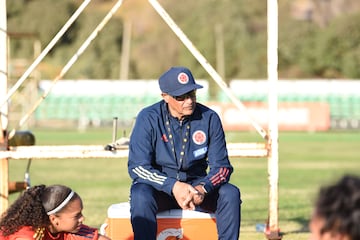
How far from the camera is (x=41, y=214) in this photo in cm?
535

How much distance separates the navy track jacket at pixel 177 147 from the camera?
21.4 feet

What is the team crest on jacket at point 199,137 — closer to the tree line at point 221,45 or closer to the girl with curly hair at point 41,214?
the girl with curly hair at point 41,214

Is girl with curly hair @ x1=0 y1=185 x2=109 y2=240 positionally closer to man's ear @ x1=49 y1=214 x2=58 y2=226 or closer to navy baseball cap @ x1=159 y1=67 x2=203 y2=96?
man's ear @ x1=49 y1=214 x2=58 y2=226

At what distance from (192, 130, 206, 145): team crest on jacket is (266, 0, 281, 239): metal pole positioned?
1438 mm

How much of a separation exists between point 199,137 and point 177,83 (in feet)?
Answer: 1.31

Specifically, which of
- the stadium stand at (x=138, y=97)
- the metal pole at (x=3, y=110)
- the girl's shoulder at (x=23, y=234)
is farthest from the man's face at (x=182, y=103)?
the stadium stand at (x=138, y=97)

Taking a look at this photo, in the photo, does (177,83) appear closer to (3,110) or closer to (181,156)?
(181,156)

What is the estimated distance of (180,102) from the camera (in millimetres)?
6562

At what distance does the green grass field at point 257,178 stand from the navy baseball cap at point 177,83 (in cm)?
123

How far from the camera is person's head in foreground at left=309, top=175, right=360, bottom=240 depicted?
→ 2805 millimetres

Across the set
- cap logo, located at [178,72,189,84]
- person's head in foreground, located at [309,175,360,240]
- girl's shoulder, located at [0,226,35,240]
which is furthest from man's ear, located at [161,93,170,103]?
person's head in foreground, located at [309,175,360,240]

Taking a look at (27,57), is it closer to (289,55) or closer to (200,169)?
(289,55)

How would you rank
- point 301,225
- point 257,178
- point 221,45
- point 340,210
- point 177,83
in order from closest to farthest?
point 340,210, point 177,83, point 301,225, point 257,178, point 221,45

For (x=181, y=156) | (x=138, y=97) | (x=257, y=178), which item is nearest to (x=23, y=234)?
(x=181, y=156)
